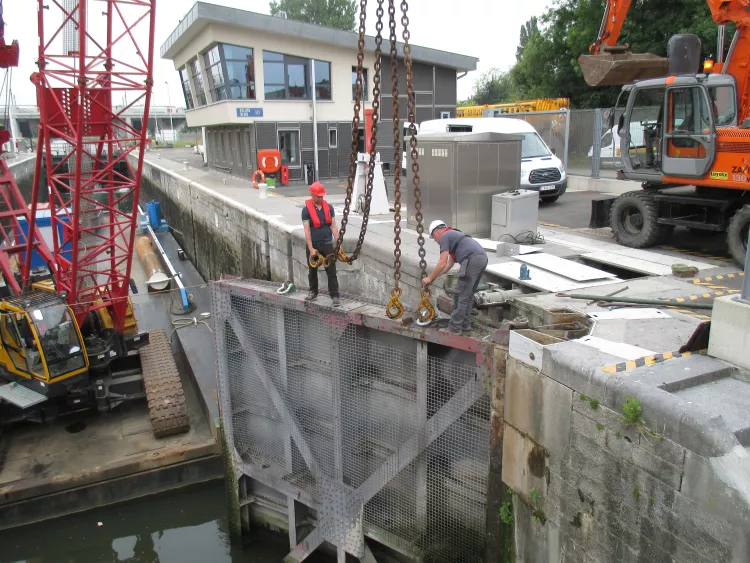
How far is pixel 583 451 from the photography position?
4254 millimetres

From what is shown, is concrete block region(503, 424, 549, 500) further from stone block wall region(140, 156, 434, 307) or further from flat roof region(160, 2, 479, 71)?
flat roof region(160, 2, 479, 71)

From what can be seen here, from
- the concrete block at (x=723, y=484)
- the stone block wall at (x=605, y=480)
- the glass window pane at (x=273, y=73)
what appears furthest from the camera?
the glass window pane at (x=273, y=73)

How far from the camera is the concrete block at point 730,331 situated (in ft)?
13.5

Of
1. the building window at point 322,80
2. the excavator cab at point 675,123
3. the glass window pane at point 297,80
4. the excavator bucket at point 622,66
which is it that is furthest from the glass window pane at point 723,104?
the building window at point 322,80

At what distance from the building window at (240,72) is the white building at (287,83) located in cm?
4

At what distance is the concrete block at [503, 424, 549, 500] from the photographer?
15.3 feet

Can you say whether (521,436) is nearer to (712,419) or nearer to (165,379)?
(712,419)

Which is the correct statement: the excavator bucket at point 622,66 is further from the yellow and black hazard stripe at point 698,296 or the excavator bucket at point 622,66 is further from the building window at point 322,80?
the building window at point 322,80

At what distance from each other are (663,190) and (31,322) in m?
9.98

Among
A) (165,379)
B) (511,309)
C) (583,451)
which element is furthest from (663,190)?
(165,379)

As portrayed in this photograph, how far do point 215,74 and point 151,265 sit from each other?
9.63 m

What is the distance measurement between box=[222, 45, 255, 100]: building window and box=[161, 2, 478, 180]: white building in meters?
0.04

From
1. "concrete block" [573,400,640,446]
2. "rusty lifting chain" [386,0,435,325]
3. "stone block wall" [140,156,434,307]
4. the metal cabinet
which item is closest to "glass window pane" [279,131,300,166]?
"stone block wall" [140,156,434,307]

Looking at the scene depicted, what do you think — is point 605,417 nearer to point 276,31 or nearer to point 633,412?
point 633,412
